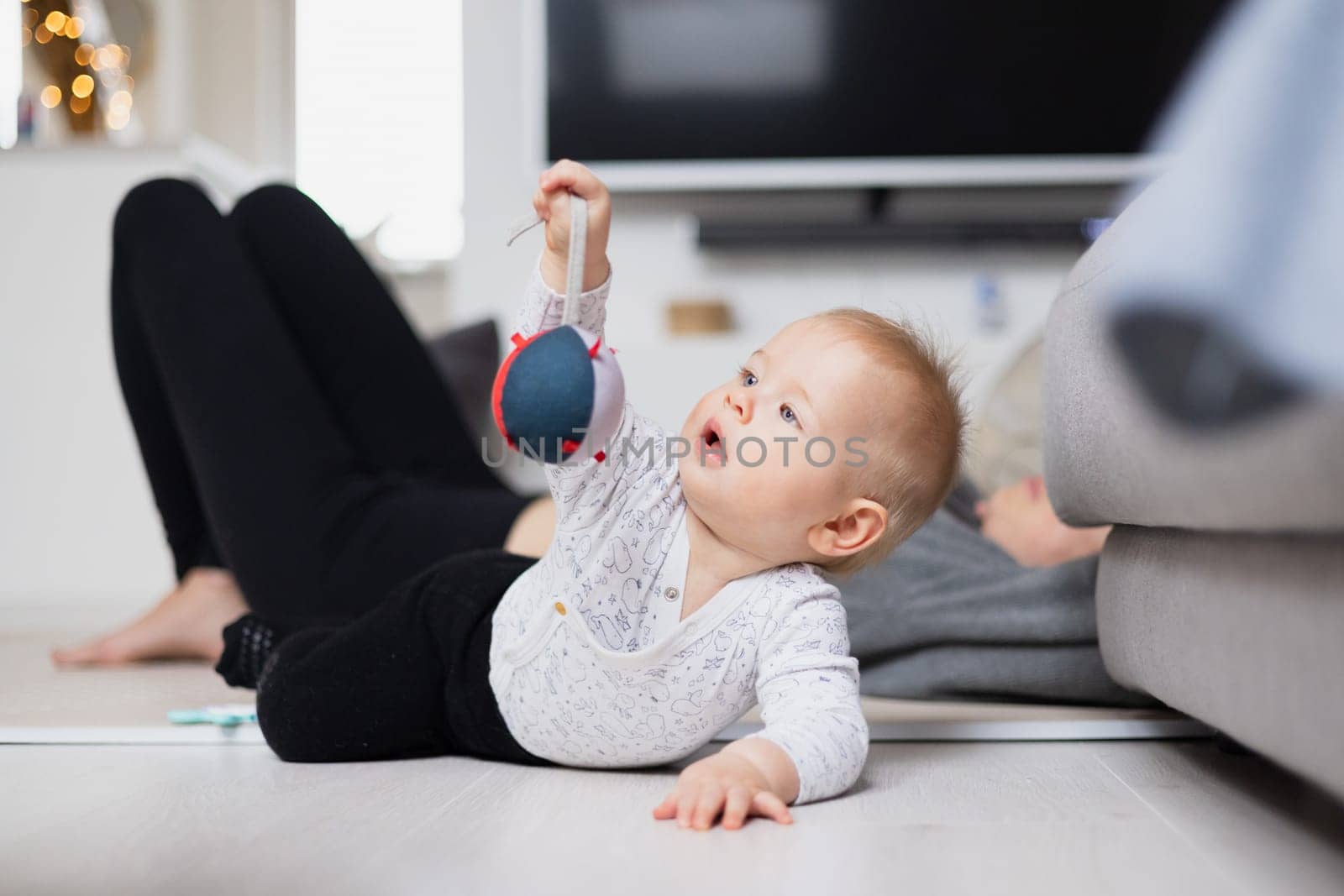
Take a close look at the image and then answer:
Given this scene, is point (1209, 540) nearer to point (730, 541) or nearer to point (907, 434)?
point (907, 434)

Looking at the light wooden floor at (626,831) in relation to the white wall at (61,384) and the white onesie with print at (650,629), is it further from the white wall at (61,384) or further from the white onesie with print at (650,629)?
the white wall at (61,384)

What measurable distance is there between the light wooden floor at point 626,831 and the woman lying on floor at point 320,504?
26cm

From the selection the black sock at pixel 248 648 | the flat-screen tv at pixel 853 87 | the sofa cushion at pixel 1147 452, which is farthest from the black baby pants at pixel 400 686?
the flat-screen tv at pixel 853 87

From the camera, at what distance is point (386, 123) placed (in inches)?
156

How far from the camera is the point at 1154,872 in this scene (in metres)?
0.67

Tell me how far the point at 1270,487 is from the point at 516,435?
0.41m

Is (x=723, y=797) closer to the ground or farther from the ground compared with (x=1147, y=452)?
closer to the ground

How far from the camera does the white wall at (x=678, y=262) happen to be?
287 centimetres

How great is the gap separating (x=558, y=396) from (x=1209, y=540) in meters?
0.43

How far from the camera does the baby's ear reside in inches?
34.3

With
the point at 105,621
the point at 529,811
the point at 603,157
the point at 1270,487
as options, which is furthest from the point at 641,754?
the point at 603,157

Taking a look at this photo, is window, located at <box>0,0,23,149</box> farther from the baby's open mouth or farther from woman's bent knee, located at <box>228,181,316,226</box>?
the baby's open mouth

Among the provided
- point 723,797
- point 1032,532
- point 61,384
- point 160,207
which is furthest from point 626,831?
point 61,384

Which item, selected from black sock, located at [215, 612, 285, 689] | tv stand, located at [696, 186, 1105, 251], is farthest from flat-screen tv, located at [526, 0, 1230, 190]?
black sock, located at [215, 612, 285, 689]
